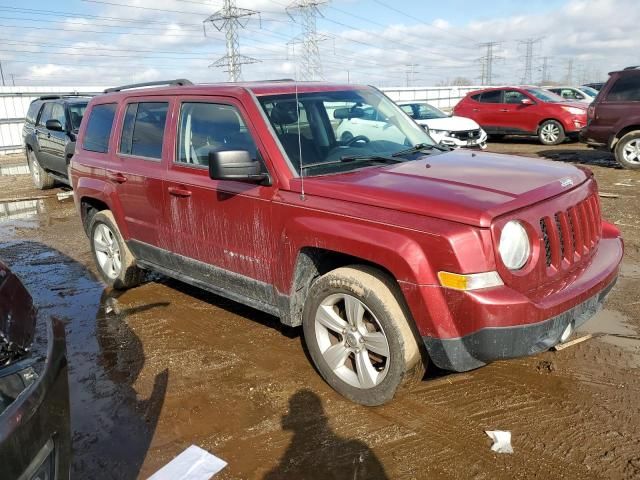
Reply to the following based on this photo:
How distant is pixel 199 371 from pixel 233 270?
2.52ft

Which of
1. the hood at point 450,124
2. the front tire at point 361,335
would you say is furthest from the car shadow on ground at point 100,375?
the hood at point 450,124

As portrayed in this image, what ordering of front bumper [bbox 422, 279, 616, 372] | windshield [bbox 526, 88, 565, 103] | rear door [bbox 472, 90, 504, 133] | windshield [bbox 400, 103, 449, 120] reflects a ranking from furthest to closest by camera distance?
rear door [bbox 472, 90, 504, 133]
windshield [bbox 526, 88, 565, 103]
windshield [bbox 400, 103, 449, 120]
front bumper [bbox 422, 279, 616, 372]

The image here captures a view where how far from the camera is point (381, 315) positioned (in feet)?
9.80

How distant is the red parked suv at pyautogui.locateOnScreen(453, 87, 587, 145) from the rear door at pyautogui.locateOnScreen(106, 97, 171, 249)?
14102 mm

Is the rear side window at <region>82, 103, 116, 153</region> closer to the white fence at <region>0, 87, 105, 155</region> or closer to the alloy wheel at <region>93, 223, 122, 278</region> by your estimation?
the alloy wheel at <region>93, 223, 122, 278</region>

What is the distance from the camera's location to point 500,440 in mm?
2920

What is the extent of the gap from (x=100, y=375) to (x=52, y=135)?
834 centimetres

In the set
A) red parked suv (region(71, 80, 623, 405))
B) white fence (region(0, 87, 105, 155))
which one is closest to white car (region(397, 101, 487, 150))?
red parked suv (region(71, 80, 623, 405))

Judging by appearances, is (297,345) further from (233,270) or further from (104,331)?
(104,331)

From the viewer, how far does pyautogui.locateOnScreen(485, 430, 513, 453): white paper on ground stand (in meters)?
2.85

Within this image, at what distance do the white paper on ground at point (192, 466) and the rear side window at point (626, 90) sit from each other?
1144 cm

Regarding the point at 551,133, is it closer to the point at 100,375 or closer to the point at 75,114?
the point at 75,114

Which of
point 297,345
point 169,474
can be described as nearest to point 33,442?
point 169,474

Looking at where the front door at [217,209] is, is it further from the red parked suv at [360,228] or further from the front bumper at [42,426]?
the front bumper at [42,426]
